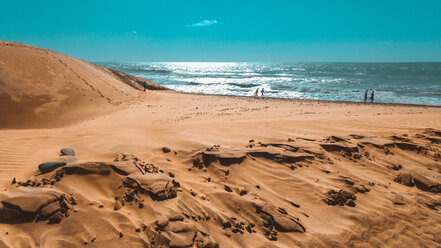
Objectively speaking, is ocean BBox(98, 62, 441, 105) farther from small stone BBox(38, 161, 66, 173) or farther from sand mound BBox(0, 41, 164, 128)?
small stone BBox(38, 161, 66, 173)

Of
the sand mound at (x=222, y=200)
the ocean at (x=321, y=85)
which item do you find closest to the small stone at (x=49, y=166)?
the sand mound at (x=222, y=200)

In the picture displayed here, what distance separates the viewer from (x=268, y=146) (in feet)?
15.3

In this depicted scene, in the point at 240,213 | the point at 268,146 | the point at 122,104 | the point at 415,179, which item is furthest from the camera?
the point at 122,104

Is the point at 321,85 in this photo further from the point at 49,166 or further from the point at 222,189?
the point at 49,166

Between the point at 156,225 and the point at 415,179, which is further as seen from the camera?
the point at 415,179

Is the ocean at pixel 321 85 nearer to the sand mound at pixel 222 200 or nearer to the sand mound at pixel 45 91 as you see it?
the sand mound at pixel 45 91

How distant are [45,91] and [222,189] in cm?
946

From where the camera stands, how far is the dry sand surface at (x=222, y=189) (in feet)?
8.05

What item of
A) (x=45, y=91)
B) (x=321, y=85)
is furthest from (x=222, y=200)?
(x=321, y=85)

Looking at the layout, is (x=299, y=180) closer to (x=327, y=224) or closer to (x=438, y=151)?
(x=327, y=224)

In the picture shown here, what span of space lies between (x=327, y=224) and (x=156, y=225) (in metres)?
2.06

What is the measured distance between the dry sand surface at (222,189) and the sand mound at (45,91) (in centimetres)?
353

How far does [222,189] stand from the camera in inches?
131

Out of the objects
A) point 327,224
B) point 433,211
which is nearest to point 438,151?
point 433,211
